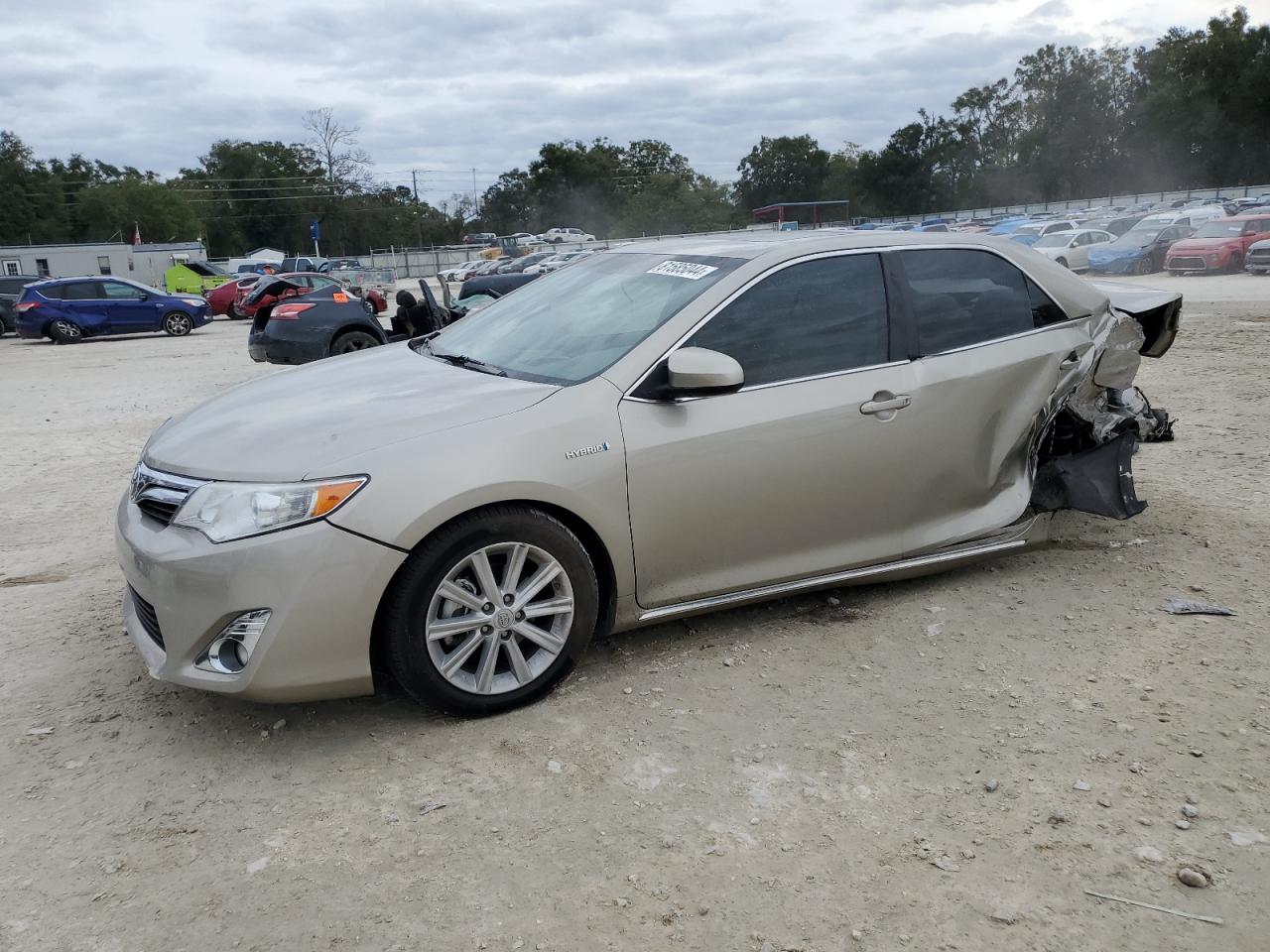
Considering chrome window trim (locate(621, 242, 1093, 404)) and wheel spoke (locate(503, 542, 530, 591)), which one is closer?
wheel spoke (locate(503, 542, 530, 591))

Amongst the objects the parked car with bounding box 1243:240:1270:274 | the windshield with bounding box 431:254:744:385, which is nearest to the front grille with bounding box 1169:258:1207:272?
Result: the parked car with bounding box 1243:240:1270:274

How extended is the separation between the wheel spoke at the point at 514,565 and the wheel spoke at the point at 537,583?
0.04 m

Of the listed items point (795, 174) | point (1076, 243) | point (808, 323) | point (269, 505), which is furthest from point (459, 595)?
point (795, 174)

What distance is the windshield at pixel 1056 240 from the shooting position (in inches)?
1156

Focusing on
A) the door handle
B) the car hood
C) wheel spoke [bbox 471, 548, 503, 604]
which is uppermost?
the car hood

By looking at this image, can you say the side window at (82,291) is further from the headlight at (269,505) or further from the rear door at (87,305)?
the headlight at (269,505)

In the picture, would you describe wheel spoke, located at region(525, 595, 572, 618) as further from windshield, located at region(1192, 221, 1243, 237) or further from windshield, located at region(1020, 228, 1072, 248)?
windshield, located at region(1020, 228, 1072, 248)

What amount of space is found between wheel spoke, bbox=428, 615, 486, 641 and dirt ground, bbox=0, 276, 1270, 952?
14.3 inches

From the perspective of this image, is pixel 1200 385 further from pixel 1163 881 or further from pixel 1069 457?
pixel 1163 881

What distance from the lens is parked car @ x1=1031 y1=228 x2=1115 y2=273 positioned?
29.0 meters

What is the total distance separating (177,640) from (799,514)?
88.5 inches

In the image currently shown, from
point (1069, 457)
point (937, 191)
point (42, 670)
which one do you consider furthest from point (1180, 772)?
point (937, 191)

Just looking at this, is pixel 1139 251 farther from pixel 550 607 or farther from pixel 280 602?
pixel 280 602

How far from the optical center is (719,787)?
313cm
